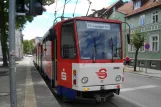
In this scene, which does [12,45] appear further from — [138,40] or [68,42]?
[138,40]

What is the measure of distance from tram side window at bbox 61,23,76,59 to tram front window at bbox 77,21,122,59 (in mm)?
296

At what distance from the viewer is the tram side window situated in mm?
8422

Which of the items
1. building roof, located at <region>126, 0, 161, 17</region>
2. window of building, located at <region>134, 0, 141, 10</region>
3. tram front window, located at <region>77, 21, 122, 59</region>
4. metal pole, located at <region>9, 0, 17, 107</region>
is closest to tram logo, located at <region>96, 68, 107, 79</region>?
tram front window, located at <region>77, 21, 122, 59</region>

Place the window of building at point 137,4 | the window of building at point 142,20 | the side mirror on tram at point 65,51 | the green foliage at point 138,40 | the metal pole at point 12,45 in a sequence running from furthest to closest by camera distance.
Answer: the window of building at point 137,4
the window of building at point 142,20
the green foliage at point 138,40
the side mirror on tram at point 65,51
the metal pole at point 12,45

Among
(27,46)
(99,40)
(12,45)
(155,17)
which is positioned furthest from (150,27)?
(27,46)

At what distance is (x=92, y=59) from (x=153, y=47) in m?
23.8

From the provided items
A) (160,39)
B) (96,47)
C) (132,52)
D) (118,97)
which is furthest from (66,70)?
(132,52)

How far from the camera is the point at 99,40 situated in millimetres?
8484

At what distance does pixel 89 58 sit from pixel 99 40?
0.73m

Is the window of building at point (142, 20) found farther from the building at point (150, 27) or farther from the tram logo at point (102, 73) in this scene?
the tram logo at point (102, 73)

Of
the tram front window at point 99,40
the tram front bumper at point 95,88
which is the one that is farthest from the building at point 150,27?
the tram front bumper at point 95,88

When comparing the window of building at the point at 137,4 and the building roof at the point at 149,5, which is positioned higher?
the window of building at the point at 137,4

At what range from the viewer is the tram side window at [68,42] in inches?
332

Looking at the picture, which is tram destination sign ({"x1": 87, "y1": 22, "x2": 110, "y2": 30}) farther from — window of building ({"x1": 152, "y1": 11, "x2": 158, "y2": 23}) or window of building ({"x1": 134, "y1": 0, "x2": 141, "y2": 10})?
window of building ({"x1": 134, "y1": 0, "x2": 141, "y2": 10})
